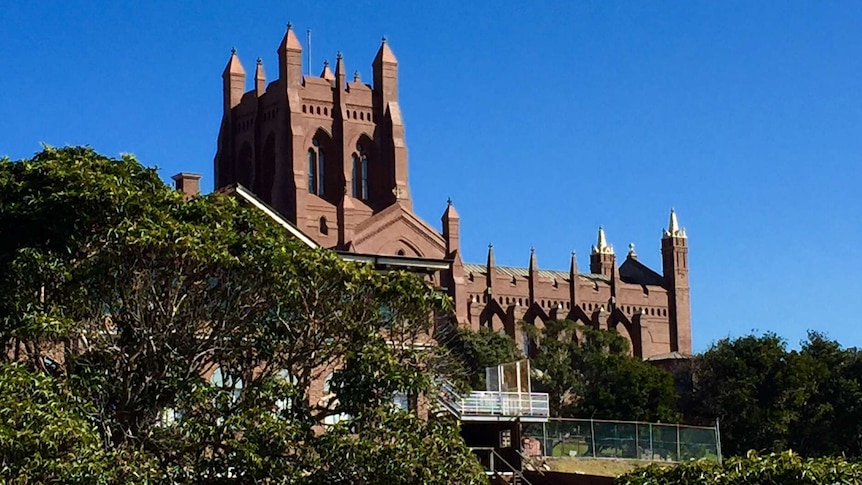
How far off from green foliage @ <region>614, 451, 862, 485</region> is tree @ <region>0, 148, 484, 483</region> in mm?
3808

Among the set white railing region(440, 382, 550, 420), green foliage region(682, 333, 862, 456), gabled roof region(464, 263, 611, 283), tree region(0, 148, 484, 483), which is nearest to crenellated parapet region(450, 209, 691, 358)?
gabled roof region(464, 263, 611, 283)

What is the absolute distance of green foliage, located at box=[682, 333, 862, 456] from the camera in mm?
73562

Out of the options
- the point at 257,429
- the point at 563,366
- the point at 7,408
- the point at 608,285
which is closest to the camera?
the point at 7,408

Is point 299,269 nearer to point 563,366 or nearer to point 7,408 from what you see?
point 7,408

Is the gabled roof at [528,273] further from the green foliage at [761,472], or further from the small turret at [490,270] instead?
the green foliage at [761,472]

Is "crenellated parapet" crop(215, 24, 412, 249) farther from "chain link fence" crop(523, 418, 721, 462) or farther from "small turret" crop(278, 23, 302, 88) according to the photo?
"chain link fence" crop(523, 418, 721, 462)

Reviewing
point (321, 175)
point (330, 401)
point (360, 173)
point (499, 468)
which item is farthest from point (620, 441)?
point (360, 173)

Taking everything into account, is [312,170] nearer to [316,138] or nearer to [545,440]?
[316,138]

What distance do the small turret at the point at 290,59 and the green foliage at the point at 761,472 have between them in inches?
3332

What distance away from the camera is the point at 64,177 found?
2864 centimetres

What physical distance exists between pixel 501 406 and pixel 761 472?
64.6 feet

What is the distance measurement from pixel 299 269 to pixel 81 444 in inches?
230

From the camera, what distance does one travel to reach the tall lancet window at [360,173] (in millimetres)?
113250

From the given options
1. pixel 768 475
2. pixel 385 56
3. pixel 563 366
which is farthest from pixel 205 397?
pixel 385 56
